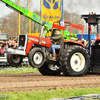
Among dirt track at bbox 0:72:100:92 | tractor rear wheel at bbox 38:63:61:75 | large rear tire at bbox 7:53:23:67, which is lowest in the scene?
dirt track at bbox 0:72:100:92

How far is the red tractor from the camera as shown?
35.4 ft

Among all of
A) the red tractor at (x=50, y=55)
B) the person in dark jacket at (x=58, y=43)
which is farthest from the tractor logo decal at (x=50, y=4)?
the person in dark jacket at (x=58, y=43)

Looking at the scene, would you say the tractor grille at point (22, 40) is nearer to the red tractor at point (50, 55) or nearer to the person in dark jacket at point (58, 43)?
the red tractor at point (50, 55)

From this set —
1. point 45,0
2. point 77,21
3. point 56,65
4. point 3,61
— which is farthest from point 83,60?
point 77,21

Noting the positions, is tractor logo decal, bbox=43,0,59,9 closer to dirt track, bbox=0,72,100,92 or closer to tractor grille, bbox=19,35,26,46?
tractor grille, bbox=19,35,26,46

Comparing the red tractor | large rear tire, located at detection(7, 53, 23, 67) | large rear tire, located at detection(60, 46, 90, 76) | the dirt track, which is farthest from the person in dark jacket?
the dirt track

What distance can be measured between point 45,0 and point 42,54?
1064 cm

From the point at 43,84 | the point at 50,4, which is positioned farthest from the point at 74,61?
the point at 50,4

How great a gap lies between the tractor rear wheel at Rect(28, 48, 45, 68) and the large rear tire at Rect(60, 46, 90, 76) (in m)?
0.76

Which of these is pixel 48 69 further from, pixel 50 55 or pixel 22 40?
pixel 22 40

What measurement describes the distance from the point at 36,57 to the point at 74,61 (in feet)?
4.79

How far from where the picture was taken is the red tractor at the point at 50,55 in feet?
35.4

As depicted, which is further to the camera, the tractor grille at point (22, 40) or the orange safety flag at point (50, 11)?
the orange safety flag at point (50, 11)

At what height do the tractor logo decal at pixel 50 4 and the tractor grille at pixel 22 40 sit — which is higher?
the tractor logo decal at pixel 50 4
